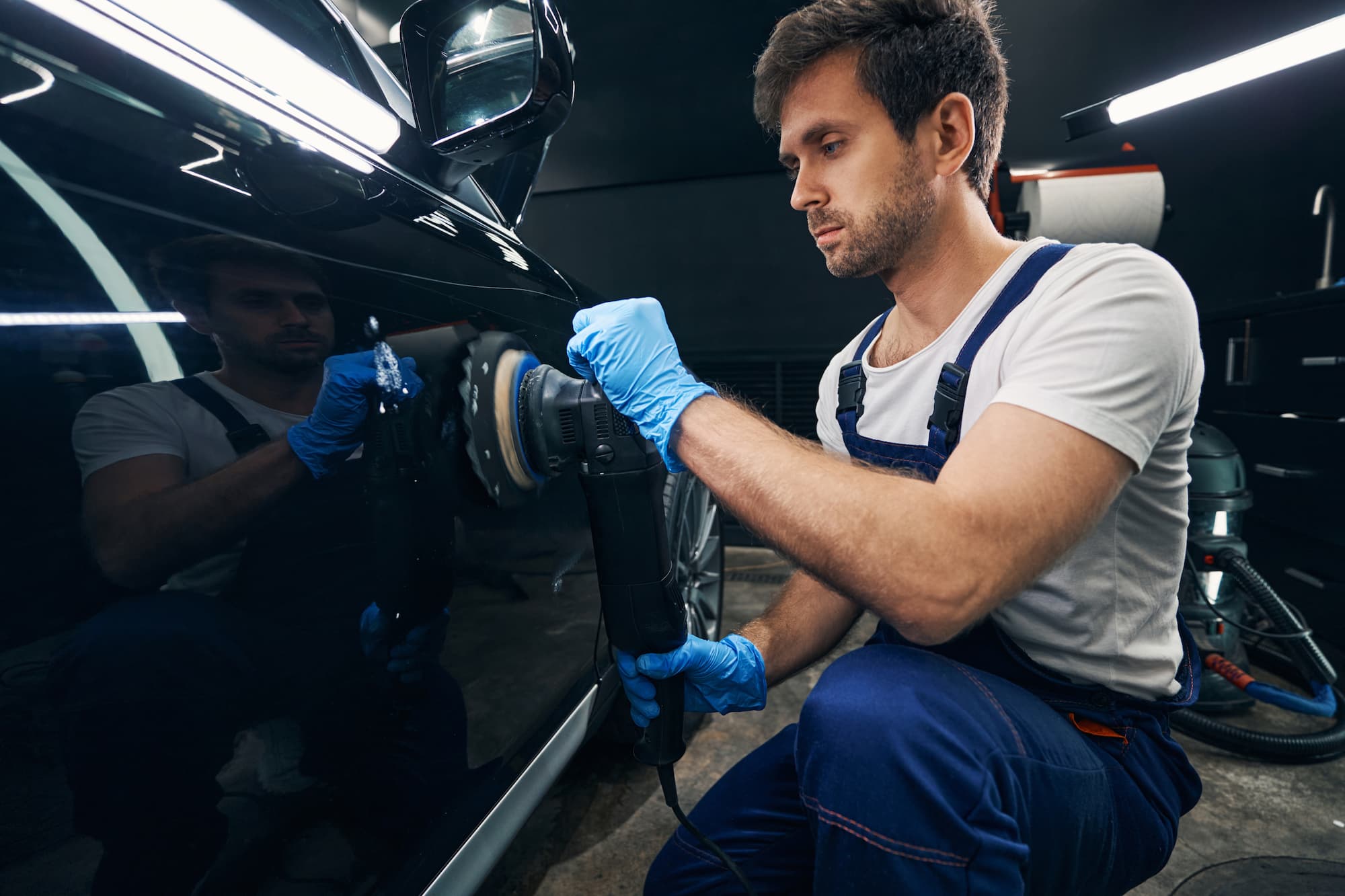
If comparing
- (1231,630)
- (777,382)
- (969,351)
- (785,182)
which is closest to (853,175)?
(969,351)

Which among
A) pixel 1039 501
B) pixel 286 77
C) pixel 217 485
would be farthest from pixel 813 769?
pixel 286 77

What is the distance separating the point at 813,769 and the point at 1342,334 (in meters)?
2.11

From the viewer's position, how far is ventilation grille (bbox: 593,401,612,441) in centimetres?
83

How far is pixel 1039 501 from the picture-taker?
60 cm

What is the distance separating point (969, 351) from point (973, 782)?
1.64ft

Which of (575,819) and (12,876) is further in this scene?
(575,819)

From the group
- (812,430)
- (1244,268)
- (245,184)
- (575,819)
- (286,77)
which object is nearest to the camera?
(245,184)

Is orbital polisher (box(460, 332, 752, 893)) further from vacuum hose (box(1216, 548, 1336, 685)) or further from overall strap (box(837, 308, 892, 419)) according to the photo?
vacuum hose (box(1216, 548, 1336, 685))

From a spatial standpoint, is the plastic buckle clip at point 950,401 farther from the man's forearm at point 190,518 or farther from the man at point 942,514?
the man's forearm at point 190,518

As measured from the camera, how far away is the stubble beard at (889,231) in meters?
0.91

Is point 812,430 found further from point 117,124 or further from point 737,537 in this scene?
point 117,124

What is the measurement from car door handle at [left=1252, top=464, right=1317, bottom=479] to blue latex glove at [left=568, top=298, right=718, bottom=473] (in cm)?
211

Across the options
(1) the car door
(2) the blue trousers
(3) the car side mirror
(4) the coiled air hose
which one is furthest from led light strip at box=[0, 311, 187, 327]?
(4) the coiled air hose

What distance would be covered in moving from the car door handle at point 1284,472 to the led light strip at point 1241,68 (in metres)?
1.11
